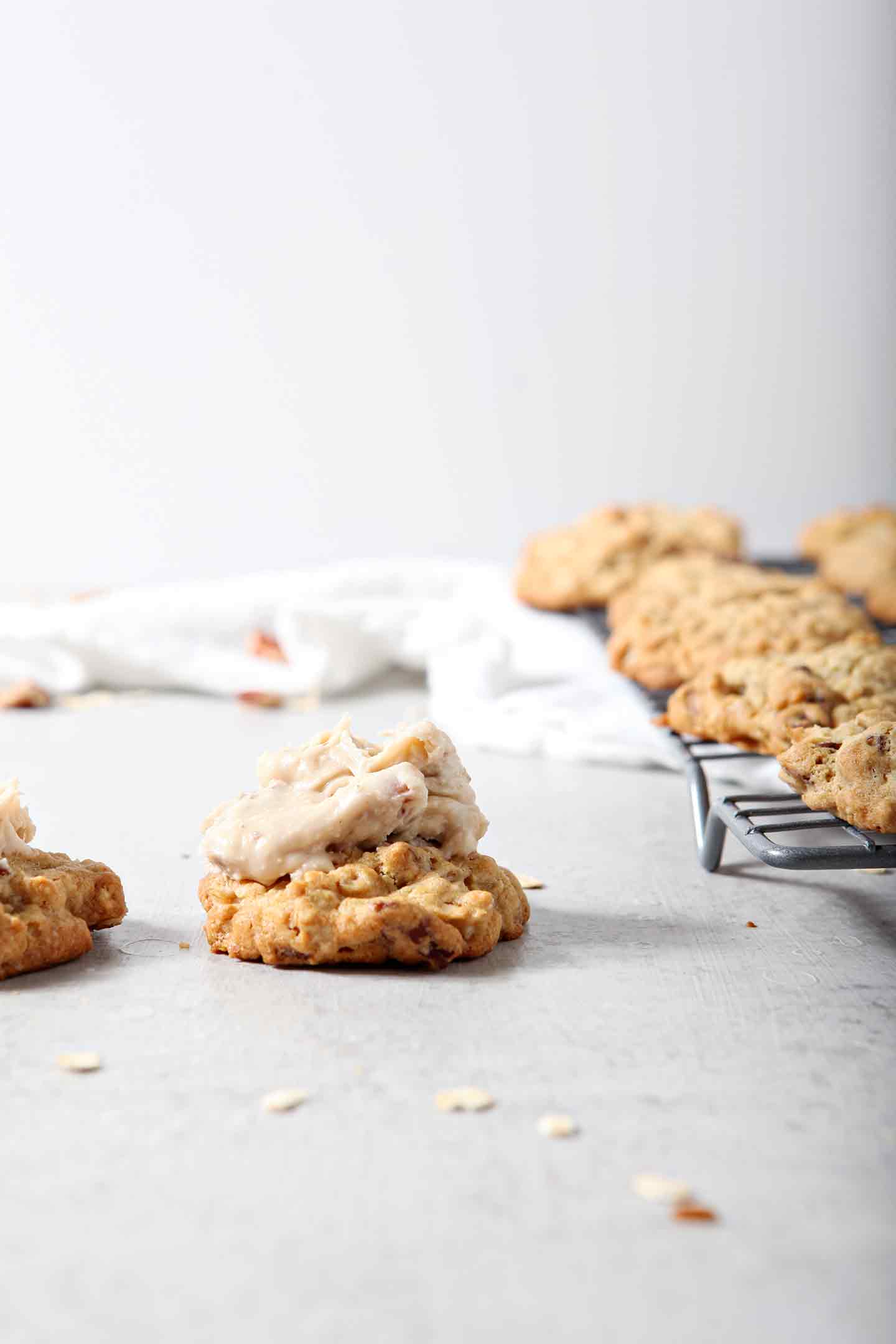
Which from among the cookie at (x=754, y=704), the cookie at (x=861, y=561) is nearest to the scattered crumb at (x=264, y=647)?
the cookie at (x=861, y=561)

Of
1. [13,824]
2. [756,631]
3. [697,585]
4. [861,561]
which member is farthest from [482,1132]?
[861,561]

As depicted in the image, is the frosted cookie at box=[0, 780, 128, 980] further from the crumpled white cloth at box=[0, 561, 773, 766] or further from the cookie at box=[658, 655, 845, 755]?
the crumpled white cloth at box=[0, 561, 773, 766]

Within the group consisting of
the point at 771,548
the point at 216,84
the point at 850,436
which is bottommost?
the point at 771,548

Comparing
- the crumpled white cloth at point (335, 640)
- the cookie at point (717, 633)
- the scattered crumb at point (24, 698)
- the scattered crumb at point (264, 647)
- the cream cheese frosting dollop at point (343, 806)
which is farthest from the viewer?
the scattered crumb at point (264, 647)

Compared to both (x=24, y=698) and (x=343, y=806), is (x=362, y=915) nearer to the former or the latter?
(x=343, y=806)

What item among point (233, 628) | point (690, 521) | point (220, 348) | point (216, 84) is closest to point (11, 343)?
point (220, 348)

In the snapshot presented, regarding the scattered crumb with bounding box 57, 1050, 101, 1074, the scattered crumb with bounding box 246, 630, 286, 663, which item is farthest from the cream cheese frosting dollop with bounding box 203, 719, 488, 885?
the scattered crumb with bounding box 246, 630, 286, 663

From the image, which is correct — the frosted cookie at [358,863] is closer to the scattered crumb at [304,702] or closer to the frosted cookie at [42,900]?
the frosted cookie at [42,900]

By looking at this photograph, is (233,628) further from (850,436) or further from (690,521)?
(850,436)
